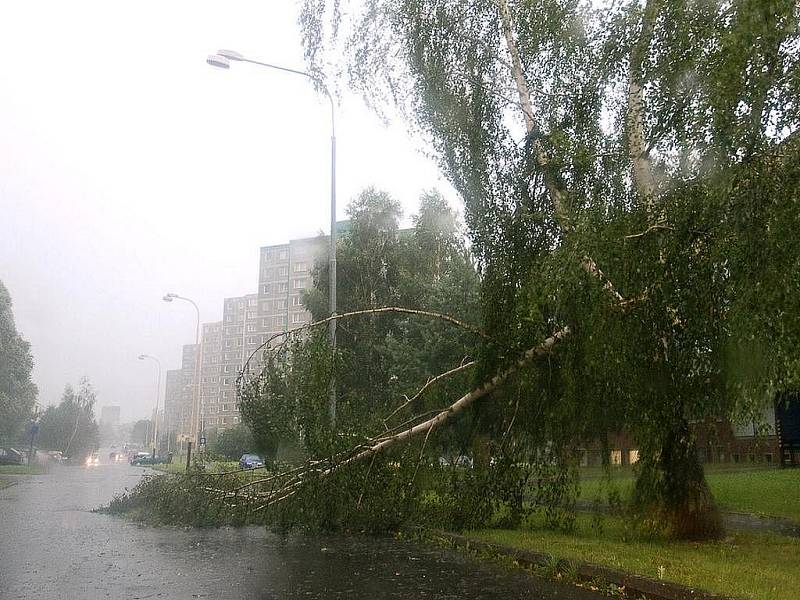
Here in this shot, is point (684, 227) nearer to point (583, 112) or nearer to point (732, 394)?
→ point (732, 394)

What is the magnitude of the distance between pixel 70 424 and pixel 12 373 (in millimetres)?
24483

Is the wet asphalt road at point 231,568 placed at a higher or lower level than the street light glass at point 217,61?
lower

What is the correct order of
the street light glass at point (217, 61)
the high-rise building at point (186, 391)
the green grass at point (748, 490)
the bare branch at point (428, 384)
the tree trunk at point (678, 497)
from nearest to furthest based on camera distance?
the tree trunk at point (678, 497), the green grass at point (748, 490), the bare branch at point (428, 384), the street light glass at point (217, 61), the high-rise building at point (186, 391)

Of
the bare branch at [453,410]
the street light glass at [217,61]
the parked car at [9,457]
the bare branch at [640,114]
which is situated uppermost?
the street light glass at [217,61]

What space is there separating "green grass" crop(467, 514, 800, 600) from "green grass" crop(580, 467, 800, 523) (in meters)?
0.68

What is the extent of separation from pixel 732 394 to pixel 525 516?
481cm

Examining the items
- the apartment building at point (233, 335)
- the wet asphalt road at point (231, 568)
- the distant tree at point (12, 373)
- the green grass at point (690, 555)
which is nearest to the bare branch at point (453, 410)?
the wet asphalt road at point (231, 568)

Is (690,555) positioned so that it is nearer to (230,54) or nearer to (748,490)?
(748,490)

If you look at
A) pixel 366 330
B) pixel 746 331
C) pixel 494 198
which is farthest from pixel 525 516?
pixel 366 330

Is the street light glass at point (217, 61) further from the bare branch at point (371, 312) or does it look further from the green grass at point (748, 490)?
the green grass at point (748, 490)

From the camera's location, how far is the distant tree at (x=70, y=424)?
7606cm

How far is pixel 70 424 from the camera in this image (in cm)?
7694

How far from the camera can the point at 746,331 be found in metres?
6.80

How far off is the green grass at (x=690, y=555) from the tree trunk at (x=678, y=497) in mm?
314
